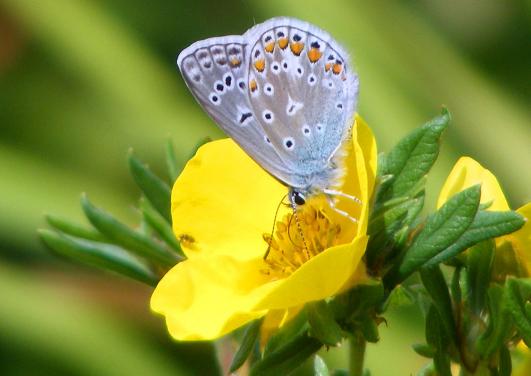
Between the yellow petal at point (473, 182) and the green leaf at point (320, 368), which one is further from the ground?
the yellow petal at point (473, 182)

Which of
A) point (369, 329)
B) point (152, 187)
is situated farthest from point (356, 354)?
point (152, 187)

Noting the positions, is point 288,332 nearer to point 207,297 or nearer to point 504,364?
point 207,297

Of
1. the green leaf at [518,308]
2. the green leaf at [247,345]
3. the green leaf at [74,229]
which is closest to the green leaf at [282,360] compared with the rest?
the green leaf at [247,345]

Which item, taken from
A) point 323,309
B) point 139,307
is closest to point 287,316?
point 323,309

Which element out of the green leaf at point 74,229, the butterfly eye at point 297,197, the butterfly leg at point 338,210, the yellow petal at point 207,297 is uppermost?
the green leaf at point 74,229

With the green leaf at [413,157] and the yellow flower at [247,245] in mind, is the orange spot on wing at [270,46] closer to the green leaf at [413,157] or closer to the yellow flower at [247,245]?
the yellow flower at [247,245]

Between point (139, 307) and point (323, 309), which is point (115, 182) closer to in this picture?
point (139, 307)
